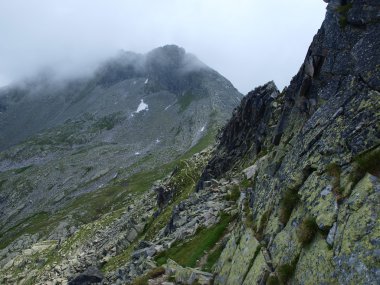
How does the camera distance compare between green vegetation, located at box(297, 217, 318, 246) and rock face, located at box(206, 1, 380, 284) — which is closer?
rock face, located at box(206, 1, 380, 284)

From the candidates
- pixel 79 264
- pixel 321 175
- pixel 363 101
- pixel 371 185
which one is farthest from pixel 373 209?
pixel 79 264

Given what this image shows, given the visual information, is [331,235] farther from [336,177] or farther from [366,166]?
A: [336,177]

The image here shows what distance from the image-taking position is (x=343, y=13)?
2456 centimetres

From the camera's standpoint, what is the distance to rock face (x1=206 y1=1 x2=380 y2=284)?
13219 mm

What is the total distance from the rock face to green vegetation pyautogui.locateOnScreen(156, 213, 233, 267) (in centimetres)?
703

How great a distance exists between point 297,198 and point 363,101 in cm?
545

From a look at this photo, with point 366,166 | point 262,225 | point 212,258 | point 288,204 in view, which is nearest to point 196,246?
point 212,258

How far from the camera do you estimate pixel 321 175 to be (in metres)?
17.6

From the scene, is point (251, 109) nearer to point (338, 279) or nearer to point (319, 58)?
point (319, 58)

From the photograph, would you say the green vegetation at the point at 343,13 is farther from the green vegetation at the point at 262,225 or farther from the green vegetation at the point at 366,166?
the green vegetation at the point at 262,225

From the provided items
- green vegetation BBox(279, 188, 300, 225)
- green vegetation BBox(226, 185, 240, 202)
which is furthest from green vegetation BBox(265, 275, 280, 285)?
green vegetation BBox(226, 185, 240, 202)

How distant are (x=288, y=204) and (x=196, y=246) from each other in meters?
15.7

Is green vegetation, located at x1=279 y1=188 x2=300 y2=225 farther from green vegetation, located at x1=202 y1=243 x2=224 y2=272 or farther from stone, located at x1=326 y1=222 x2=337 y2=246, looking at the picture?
green vegetation, located at x1=202 y1=243 x2=224 y2=272

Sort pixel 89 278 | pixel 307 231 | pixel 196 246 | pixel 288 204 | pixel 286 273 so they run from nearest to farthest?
1. pixel 307 231
2. pixel 286 273
3. pixel 288 204
4. pixel 196 246
5. pixel 89 278
